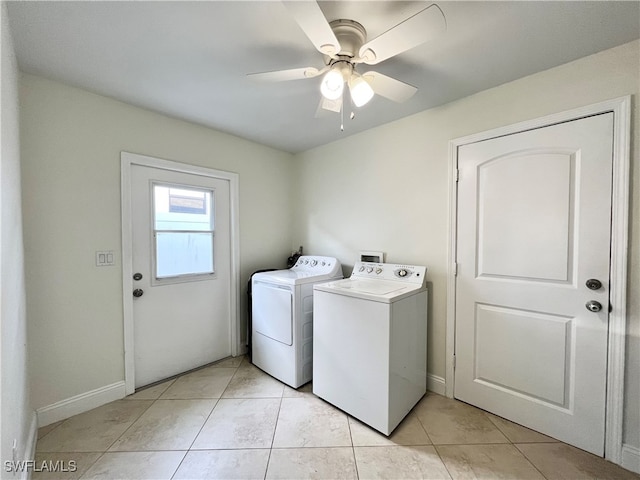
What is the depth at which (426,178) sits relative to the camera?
211 cm

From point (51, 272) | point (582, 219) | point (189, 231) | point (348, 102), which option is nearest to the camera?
point (582, 219)

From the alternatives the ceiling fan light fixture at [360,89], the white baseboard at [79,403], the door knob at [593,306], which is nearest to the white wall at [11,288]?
the white baseboard at [79,403]

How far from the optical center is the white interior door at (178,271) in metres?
2.11

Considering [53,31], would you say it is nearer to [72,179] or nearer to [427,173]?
[72,179]

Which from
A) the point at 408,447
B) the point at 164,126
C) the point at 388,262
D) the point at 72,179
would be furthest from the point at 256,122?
the point at 408,447

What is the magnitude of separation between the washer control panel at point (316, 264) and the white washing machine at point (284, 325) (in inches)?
3.0

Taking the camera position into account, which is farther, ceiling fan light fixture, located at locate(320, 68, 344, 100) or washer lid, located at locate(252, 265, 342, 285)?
washer lid, located at locate(252, 265, 342, 285)

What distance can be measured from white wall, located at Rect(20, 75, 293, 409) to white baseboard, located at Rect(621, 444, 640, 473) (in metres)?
3.27

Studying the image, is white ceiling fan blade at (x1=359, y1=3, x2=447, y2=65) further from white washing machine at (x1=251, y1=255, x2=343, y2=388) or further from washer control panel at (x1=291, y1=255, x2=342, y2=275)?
washer control panel at (x1=291, y1=255, x2=342, y2=275)

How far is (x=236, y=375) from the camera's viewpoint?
2.33 metres

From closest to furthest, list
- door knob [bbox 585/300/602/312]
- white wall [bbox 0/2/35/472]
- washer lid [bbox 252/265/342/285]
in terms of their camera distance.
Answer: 1. white wall [bbox 0/2/35/472]
2. door knob [bbox 585/300/602/312]
3. washer lid [bbox 252/265/342/285]

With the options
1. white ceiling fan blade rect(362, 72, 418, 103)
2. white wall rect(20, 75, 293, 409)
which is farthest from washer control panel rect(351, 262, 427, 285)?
white wall rect(20, 75, 293, 409)

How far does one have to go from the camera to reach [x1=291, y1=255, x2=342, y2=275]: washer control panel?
2.53 meters

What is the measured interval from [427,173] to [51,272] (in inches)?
111
